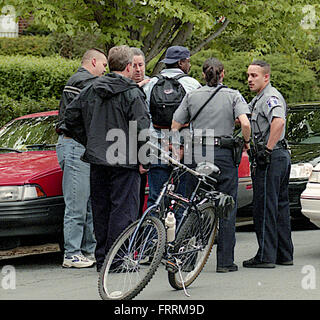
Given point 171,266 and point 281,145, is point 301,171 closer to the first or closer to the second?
point 281,145

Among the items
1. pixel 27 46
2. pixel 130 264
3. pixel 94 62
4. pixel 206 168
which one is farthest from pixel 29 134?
pixel 27 46

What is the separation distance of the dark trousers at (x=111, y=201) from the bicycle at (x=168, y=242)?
38cm

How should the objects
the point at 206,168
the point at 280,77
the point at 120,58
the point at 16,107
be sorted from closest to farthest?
the point at 206,168, the point at 120,58, the point at 16,107, the point at 280,77

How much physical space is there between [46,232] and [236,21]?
6.08m

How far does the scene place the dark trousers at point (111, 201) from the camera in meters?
6.75

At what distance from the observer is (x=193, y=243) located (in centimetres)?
650

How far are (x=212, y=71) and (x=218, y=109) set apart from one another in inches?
13.8

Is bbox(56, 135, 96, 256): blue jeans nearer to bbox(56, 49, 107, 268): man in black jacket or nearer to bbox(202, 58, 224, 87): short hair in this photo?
bbox(56, 49, 107, 268): man in black jacket

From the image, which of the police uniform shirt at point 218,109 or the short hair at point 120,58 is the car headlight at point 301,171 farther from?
the short hair at point 120,58

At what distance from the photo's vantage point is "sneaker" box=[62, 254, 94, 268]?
7.84 metres

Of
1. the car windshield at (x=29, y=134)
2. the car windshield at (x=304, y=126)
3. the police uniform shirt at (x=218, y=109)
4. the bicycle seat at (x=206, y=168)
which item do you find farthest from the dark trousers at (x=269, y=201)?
the car windshield at (x=304, y=126)

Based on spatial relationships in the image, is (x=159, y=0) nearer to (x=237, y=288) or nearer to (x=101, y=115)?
(x=101, y=115)

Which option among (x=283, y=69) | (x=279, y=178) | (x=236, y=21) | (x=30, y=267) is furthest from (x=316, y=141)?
(x=283, y=69)

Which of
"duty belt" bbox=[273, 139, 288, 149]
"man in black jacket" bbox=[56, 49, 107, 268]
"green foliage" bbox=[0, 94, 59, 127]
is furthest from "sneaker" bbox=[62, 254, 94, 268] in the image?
"green foliage" bbox=[0, 94, 59, 127]
